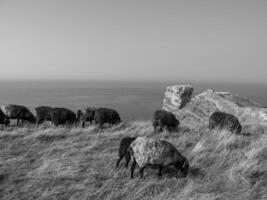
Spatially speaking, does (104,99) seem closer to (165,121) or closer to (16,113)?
(16,113)

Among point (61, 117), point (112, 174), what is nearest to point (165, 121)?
point (61, 117)

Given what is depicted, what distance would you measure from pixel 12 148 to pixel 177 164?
6895 millimetres

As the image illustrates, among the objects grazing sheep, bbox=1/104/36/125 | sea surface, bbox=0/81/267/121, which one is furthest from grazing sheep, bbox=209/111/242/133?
sea surface, bbox=0/81/267/121

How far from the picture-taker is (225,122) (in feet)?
40.4

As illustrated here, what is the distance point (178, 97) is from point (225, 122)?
9.74m

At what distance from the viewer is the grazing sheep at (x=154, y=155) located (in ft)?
19.7

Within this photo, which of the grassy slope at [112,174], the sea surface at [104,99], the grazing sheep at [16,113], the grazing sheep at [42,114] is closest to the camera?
the grassy slope at [112,174]

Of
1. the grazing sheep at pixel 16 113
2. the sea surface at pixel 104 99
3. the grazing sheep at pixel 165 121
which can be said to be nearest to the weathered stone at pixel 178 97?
the grazing sheep at pixel 165 121

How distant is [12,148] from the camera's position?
9.06 m

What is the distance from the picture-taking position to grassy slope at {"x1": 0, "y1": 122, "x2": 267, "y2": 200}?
5.39 metres

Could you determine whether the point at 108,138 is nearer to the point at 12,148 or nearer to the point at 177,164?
the point at 12,148

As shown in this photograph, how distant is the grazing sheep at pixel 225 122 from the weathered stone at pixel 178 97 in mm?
8578

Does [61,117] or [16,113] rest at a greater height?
[16,113]

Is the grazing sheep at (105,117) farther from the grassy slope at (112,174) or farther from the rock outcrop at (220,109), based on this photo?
the rock outcrop at (220,109)
